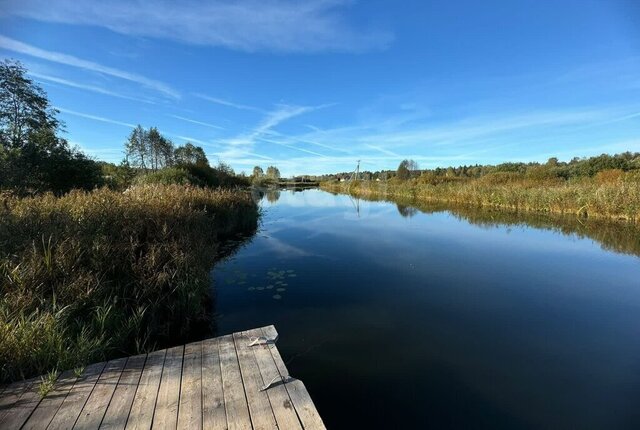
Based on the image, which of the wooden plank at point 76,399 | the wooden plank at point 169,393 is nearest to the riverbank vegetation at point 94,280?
the wooden plank at point 76,399

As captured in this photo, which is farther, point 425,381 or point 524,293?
point 524,293

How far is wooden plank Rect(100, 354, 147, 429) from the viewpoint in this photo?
2076 millimetres

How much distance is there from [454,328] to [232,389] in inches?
132

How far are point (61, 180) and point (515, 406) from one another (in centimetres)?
1569

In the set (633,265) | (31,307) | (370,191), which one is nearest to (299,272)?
(31,307)

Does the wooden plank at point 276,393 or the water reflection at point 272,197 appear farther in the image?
the water reflection at point 272,197

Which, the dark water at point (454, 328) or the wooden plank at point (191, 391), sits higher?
the wooden plank at point (191, 391)

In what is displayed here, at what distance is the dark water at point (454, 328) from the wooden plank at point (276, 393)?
2.24 feet

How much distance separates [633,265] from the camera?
24.9 feet

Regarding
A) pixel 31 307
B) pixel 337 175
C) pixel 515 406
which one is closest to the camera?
pixel 515 406

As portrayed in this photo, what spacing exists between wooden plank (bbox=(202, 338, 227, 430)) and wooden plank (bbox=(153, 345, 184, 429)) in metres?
0.19

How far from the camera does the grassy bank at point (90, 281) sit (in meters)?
2.84

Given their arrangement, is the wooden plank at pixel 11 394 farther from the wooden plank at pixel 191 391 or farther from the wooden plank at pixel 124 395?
the wooden plank at pixel 191 391

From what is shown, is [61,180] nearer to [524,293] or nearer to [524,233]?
[524,293]
